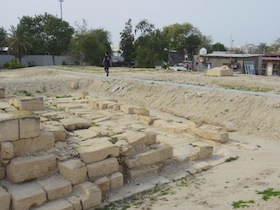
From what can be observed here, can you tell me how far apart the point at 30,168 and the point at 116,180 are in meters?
1.81

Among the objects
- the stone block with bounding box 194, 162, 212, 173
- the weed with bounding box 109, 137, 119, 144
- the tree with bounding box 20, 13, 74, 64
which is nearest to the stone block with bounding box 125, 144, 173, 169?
the weed with bounding box 109, 137, 119, 144

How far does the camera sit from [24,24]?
40.4m

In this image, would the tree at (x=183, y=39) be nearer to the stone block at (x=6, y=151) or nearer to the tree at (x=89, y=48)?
the tree at (x=89, y=48)

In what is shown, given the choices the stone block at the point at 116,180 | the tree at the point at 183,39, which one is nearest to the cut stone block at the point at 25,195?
the stone block at the point at 116,180

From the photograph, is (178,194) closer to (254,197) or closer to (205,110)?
(254,197)

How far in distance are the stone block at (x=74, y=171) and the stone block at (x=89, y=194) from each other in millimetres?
151

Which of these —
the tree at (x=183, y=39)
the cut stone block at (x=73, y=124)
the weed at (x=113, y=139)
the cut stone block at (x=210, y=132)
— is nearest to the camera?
the weed at (x=113, y=139)

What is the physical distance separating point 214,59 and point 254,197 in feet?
99.7

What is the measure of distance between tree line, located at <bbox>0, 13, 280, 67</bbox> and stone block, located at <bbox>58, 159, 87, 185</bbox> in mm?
29108

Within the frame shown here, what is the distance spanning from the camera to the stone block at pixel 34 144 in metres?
6.89

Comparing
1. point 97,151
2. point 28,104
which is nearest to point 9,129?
point 97,151

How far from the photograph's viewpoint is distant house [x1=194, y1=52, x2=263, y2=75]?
106 ft

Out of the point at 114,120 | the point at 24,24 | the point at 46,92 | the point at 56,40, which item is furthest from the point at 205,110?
the point at 24,24

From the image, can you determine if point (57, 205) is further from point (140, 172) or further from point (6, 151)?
point (140, 172)
